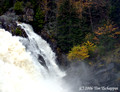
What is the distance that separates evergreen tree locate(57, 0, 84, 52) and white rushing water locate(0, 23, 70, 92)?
2910 millimetres

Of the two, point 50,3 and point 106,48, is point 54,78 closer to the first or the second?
point 106,48

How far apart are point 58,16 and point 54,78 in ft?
33.4

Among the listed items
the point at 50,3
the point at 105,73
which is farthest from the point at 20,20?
the point at 105,73

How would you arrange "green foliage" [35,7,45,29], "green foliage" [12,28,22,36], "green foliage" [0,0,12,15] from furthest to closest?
1. "green foliage" [0,0,12,15]
2. "green foliage" [35,7,45,29]
3. "green foliage" [12,28,22,36]

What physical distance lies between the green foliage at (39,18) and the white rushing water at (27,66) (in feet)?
7.64

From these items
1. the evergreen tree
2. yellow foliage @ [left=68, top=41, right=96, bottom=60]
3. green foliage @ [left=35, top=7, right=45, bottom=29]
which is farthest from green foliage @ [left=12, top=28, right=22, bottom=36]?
yellow foliage @ [left=68, top=41, right=96, bottom=60]

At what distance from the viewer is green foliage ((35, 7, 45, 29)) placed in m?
24.9

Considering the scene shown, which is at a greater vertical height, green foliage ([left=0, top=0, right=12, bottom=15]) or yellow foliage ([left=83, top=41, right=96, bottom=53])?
green foliage ([left=0, top=0, right=12, bottom=15])

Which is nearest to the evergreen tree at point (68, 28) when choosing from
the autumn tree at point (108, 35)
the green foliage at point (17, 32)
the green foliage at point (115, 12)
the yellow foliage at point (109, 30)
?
the autumn tree at point (108, 35)

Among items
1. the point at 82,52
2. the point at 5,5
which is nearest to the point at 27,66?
the point at 82,52

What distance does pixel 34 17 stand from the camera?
25344 millimetres

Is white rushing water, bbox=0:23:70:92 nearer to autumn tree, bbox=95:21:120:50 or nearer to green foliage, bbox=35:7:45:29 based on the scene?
green foliage, bbox=35:7:45:29

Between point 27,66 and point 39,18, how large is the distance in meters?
10.3

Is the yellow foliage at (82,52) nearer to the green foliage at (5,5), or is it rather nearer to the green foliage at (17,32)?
the green foliage at (17,32)
